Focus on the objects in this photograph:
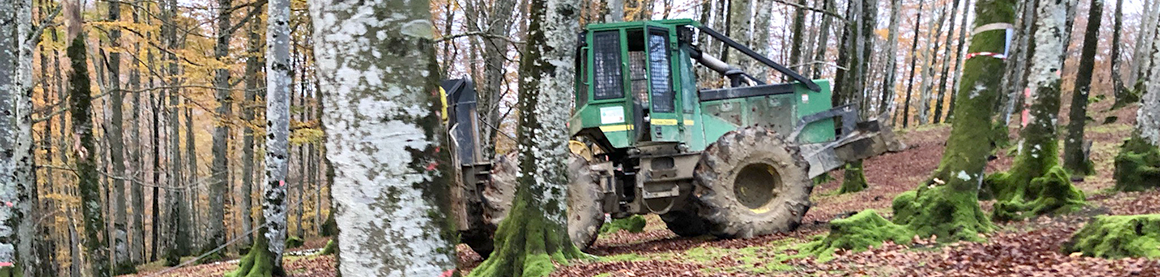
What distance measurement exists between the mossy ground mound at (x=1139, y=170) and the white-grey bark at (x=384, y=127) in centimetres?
954

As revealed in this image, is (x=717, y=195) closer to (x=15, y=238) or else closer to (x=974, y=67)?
(x=974, y=67)

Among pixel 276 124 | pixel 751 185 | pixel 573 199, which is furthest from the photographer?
pixel 751 185

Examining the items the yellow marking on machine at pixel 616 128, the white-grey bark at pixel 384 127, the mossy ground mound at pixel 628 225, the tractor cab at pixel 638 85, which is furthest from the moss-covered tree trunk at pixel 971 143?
the mossy ground mound at pixel 628 225

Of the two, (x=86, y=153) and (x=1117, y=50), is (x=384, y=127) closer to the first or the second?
(x=86, y=153)

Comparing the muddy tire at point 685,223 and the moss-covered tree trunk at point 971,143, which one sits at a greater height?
the moss-covered tree trunk at point 971,143

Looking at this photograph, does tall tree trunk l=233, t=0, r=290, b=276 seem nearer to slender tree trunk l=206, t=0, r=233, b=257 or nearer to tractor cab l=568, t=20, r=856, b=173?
tractor cab l=568, t=20, r=856, b=173

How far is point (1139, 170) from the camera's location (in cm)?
953

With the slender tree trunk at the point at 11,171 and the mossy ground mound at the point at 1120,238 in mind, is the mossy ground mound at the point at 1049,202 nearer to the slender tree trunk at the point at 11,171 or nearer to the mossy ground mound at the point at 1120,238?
the mossy ground mound at the point at 1120,238

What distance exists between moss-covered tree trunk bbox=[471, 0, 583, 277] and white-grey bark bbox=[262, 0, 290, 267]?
10.5ft

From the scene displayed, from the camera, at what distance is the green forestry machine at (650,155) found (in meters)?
9.02

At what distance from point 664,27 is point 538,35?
8.87 feet

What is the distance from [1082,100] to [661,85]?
20.3 feet

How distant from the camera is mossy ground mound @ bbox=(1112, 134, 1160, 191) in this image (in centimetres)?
949

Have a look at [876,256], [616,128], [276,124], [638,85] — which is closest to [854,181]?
[638,85]
